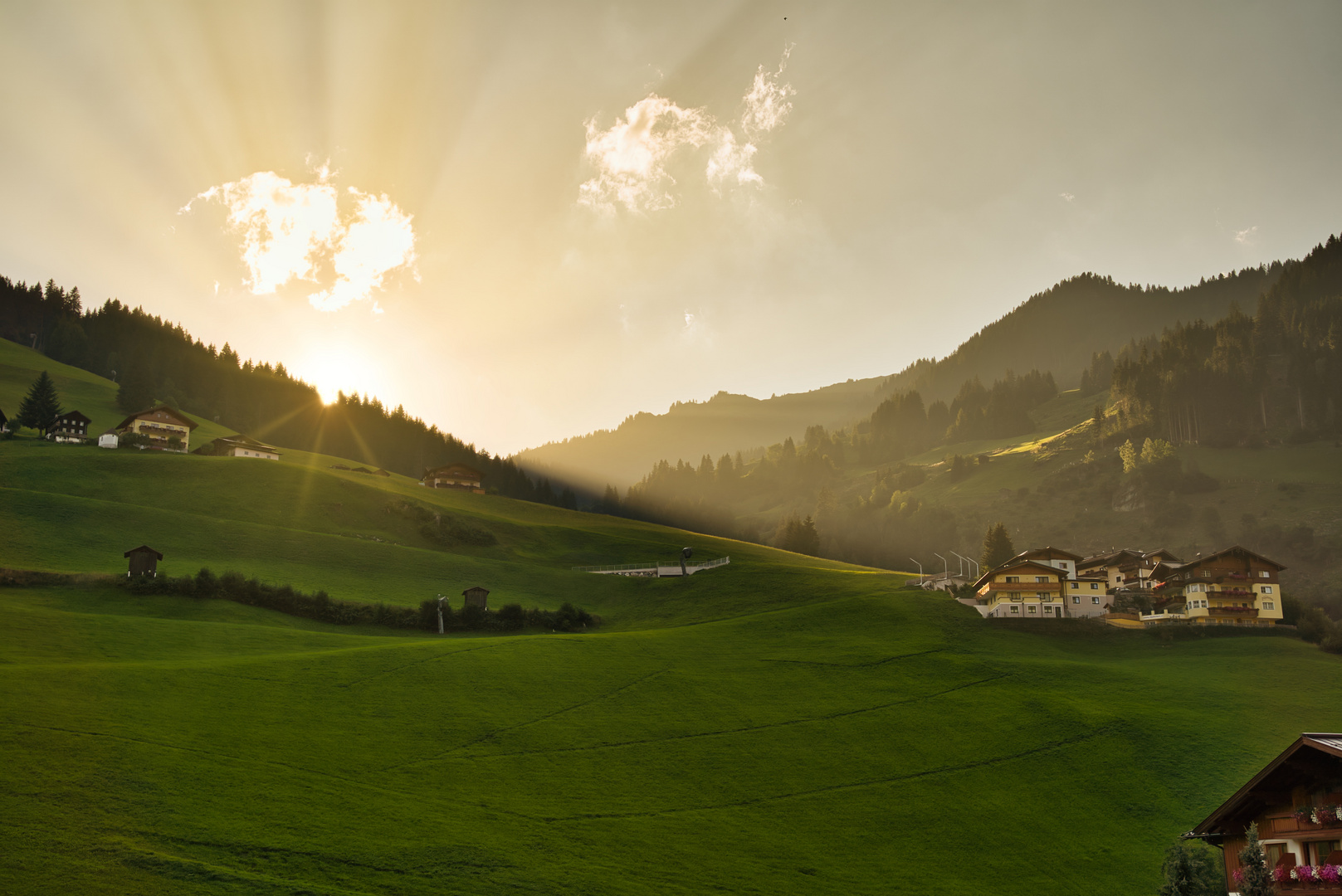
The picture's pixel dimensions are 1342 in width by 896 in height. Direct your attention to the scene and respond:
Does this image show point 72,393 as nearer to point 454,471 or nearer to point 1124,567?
point 454,471

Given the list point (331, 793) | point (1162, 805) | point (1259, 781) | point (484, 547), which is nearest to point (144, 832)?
point (331, 793)

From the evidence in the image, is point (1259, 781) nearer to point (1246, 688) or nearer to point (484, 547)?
point (1246, 688)

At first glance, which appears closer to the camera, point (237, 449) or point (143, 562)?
point (143, 562)

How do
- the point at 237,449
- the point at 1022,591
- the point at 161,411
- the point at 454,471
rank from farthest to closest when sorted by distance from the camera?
the point at 454,471, the point at 237,449, the point at 161,411, the point at 1022,591

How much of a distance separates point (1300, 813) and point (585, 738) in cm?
3706

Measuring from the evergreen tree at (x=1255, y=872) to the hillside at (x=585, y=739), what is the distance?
17822mm

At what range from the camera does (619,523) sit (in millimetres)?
182375

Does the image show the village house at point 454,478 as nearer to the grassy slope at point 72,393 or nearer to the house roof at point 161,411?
the grassy slope at point 72,393

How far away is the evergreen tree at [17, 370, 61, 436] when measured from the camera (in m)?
148

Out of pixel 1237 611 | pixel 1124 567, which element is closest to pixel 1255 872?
pixel 1237 611

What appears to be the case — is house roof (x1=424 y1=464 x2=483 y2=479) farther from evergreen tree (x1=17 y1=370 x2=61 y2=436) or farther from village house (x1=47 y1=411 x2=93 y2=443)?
evergreen tree (x1=17 y1=370 x2=61 y2=436)

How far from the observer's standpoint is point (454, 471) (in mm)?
187750

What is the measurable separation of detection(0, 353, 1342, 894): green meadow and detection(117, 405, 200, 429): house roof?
48.9 metres

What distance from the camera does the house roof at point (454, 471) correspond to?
186 metres
